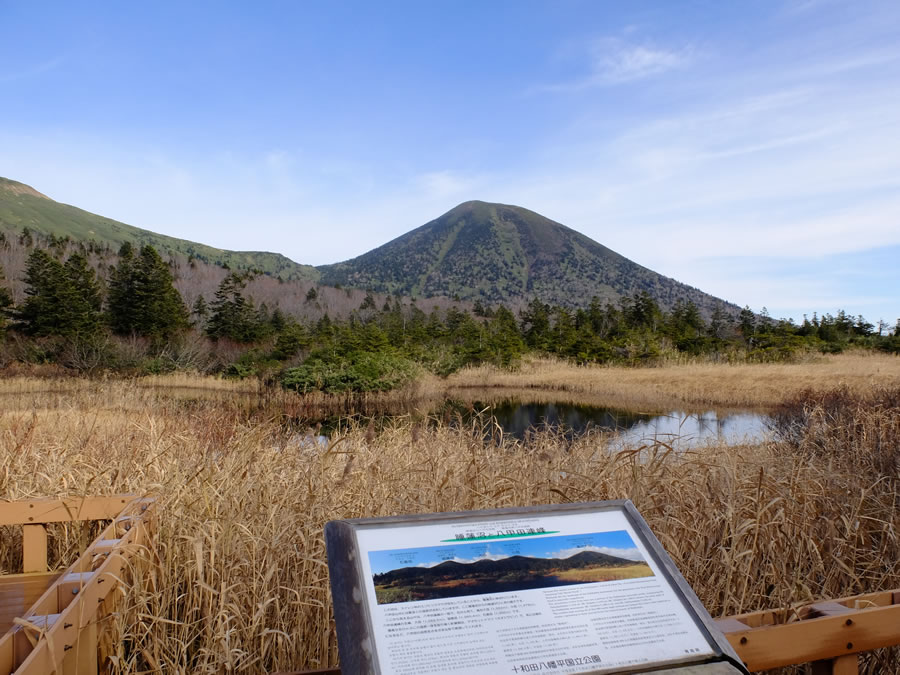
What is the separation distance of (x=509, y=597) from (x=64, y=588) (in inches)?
51.6

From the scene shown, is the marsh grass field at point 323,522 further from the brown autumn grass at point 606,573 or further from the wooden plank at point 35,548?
the brown autumn grass at point 606,573

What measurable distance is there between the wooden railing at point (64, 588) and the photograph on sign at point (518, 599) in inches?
31.0

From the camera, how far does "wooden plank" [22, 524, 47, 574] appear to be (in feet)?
8.74

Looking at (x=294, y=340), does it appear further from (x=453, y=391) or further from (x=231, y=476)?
(x=231, y=476)

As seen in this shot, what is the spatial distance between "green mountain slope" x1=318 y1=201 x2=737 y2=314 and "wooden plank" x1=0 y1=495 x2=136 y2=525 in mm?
98727

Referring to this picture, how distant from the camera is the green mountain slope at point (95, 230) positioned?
282ft

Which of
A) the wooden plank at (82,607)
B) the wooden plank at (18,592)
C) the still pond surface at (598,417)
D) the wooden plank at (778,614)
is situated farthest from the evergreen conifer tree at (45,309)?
the wooden plank at (778,614)

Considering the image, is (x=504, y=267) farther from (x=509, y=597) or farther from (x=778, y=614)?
(x=509, y=597)

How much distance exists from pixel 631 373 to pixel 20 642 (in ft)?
80.8

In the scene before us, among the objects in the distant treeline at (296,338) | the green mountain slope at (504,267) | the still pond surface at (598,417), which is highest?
the green mountain slope at (504,267)

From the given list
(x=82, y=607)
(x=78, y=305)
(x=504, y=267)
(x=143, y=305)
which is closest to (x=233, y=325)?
(x=143, y=305)

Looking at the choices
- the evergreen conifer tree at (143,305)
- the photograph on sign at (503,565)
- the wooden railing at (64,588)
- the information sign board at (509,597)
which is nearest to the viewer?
the information sign board at (509,597)

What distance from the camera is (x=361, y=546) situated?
1.39 m

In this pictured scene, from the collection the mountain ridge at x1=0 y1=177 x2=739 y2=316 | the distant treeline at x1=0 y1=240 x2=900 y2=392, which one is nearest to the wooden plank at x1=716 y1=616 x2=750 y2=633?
the distant treeline at x1=0 y1=240 x2=900 y2=392
